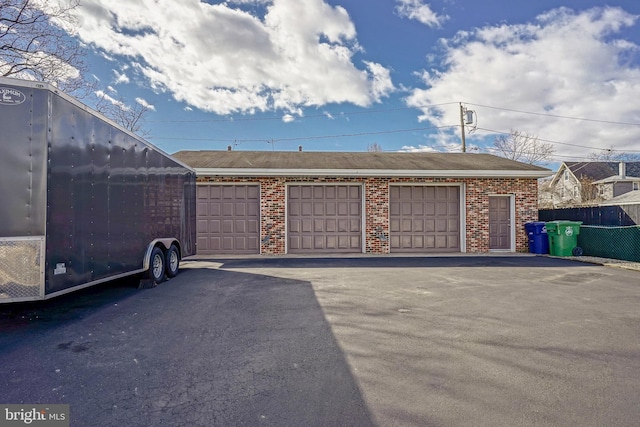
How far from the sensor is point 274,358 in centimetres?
346

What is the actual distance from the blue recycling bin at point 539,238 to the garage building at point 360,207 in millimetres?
471

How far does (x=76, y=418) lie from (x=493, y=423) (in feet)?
10.0

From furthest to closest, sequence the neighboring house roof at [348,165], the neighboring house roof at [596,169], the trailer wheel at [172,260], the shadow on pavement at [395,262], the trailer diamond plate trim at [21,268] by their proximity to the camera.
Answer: the neighboring house roof at [596,169] → the neighboring house roof at [348,165] → the shadow on pavement at [395,262] → the trailer wheel at [172,260] → the trailer diamond plate trim at [21,268]

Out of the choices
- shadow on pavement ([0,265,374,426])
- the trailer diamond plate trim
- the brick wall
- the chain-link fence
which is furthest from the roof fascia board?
the trailer diamond plate trim

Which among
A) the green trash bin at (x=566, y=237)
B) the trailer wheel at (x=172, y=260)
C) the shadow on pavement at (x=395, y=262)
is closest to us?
the trailer wheel at (x=172, y=260)

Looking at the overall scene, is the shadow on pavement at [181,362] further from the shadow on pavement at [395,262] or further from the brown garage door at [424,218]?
the brown garage door at [424,218]

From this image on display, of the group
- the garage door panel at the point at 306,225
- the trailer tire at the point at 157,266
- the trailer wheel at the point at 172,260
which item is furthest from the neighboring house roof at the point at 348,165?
the trailer tire at the point at 157,266

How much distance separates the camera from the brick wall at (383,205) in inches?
486

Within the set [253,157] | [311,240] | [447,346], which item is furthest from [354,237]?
[447,346]

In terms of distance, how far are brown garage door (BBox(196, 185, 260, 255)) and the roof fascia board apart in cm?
65

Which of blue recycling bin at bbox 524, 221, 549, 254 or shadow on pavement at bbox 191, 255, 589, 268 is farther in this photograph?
blue recycling bin at bbox 524, 221, 549, 254

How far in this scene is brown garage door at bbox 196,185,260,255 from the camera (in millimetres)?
12383

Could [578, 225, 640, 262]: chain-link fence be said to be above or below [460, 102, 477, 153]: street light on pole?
below

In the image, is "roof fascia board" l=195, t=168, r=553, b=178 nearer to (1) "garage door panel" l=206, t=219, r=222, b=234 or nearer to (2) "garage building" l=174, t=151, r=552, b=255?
(2) "garage building" l=174, t=151, r=552, b=255
